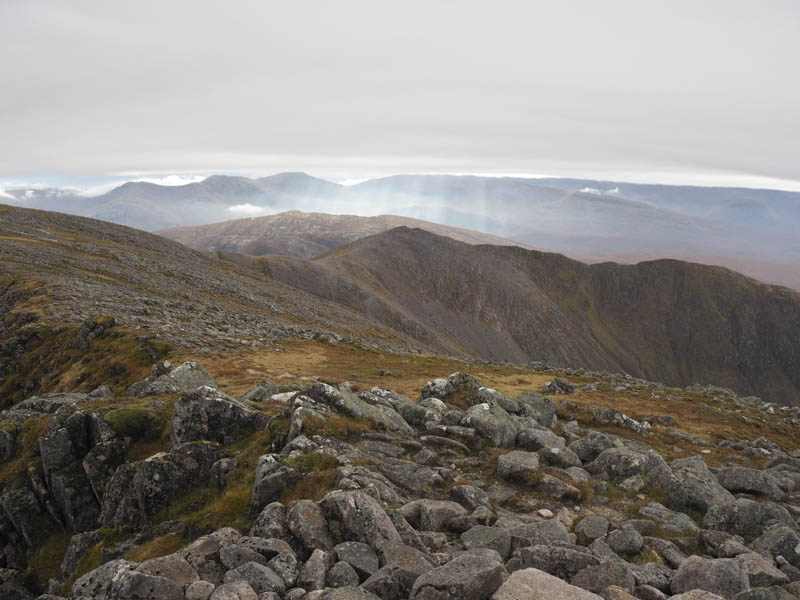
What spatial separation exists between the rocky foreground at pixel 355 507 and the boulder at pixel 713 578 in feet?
0.13

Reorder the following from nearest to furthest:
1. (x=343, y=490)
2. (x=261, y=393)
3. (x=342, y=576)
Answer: (x=342, y=576), (x=343, y=490), (x=261, y=393)

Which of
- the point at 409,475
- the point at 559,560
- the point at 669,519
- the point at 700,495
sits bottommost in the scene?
the point at 669,519

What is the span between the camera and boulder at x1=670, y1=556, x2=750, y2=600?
1054cm

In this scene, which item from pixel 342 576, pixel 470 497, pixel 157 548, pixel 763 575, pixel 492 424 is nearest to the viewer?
pixel 342 576

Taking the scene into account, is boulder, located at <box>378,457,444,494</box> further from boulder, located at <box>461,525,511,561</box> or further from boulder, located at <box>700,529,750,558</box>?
boulder, located at <box>700,529,750,558</box>

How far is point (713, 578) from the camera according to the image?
1070 cm

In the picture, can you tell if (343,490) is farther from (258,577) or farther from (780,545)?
(780,545)

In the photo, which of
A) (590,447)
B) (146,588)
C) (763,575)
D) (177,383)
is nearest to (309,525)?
(146,588)

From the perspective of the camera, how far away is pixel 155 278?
7619 cm

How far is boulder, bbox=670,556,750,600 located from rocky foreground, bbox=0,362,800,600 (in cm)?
4

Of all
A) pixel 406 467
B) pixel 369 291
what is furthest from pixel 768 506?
pixel 369 291

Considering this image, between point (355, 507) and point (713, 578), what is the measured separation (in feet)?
29.2

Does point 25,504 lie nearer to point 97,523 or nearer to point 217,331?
point 97,523

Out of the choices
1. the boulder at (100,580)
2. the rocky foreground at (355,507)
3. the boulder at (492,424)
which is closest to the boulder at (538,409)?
the rocky foreground at (355,507)
